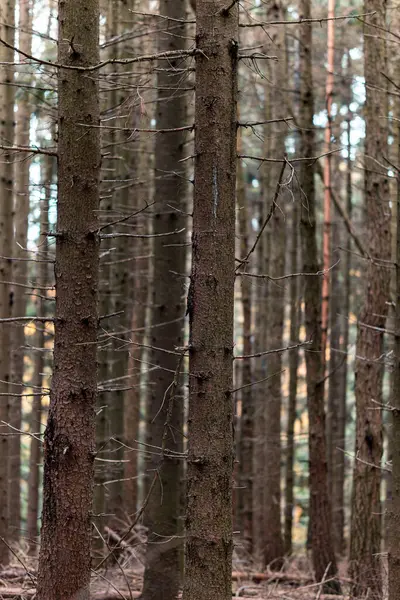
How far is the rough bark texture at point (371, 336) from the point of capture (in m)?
8.11

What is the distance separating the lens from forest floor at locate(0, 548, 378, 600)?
654cm

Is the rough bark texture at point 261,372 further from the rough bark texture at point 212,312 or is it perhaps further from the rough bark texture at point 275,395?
the rough bark texture at point 212,312

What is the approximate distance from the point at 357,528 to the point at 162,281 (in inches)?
143

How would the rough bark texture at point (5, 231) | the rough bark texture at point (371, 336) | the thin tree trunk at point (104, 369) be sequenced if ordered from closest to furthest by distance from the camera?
the rough bark texture at point (371, 336) < the rough bark texture at point (5, 231) < the thin tree trunk at point (104, 369)

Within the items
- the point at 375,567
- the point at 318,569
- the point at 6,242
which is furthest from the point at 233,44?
the point at 318,569

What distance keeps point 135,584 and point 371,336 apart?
12.9ft

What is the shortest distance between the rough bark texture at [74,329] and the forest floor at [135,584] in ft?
3.75

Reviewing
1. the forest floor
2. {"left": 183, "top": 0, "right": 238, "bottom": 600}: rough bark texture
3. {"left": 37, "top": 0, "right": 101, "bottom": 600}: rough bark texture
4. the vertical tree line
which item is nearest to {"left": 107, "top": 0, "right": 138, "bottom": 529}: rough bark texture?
the vertical tree line

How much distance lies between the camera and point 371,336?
8.30m

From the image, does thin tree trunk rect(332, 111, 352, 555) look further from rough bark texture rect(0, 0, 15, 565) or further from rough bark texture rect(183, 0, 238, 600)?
→ rough bark texture rect(183, 0, 238, 600)

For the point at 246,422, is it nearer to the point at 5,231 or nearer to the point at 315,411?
the point at 315,411

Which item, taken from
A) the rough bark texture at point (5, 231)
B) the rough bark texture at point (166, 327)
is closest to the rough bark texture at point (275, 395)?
the rough bark texture at point (166, 327)

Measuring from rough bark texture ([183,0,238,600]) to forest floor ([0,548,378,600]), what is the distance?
1606 mm

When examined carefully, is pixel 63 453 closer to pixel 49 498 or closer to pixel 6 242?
pixel 49 498
